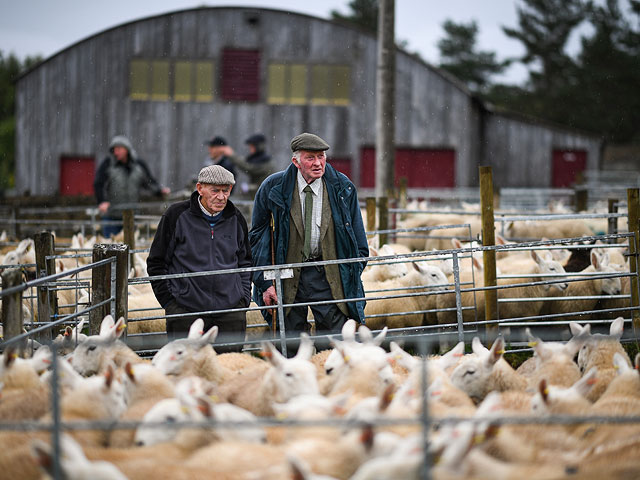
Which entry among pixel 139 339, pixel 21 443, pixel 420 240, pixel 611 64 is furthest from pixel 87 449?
pixel 611 64

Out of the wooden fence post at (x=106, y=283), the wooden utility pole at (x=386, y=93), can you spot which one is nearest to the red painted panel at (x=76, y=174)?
the wooden utility pole at (x=386, y=93)

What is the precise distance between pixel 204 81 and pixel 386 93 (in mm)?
13888

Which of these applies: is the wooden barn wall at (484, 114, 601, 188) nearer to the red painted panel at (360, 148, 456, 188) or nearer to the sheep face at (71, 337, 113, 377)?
the red painted panel at (360, 148, 456, 188)

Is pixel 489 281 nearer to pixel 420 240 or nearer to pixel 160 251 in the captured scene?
pixel 160 251

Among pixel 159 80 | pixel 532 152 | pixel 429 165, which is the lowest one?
pixel 429 165

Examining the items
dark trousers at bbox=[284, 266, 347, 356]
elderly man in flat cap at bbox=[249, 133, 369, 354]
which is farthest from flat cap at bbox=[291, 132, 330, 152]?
dark trousers at bbox=[284, 266, 347, 356]

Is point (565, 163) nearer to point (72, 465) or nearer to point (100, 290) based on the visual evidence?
point (100, 290)

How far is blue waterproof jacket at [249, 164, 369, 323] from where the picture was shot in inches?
230

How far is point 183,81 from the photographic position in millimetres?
24625

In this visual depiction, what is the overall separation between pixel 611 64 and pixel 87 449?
43679 millimetres

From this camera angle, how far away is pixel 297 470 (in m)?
2.75

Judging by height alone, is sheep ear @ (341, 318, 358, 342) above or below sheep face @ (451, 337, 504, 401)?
above

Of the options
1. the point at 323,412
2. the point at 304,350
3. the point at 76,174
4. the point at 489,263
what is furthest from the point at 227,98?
the point at 323,412

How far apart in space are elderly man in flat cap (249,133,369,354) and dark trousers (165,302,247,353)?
34 centimetres
